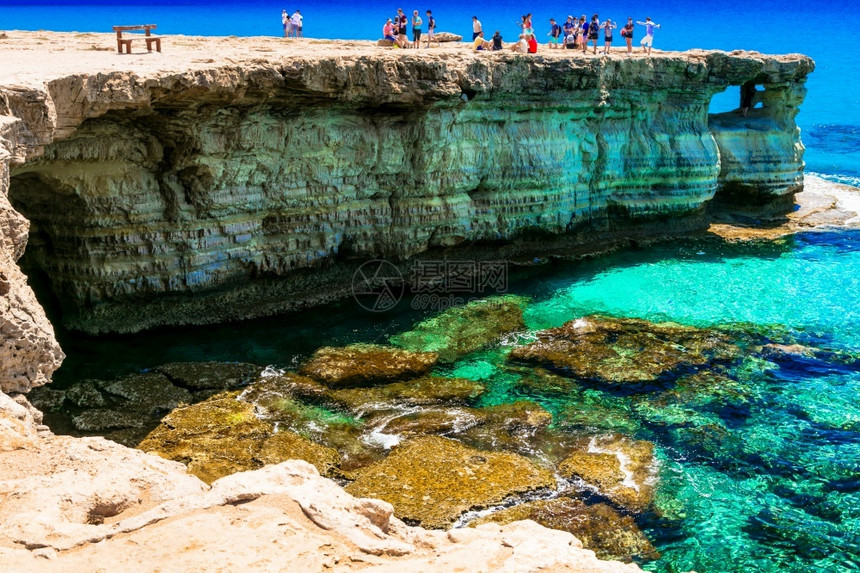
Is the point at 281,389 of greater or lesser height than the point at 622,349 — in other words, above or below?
below

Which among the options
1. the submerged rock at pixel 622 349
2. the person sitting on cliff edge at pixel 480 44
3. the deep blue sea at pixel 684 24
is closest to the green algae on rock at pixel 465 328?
the submerged rock at pixel 622 349

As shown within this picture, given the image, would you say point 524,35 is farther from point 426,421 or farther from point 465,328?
point 426,421

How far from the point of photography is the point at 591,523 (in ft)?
44.2

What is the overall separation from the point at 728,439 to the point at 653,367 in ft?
10.3

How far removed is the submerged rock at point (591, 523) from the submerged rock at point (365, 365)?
5.34m

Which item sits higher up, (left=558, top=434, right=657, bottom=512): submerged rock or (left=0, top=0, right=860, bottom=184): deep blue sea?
(left=0, top=0, right=860, bottom=184): deep blue sea

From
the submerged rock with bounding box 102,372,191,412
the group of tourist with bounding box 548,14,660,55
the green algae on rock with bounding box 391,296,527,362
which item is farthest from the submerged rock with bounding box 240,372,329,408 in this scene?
the group of tourist with bounding box 548,14,660,55

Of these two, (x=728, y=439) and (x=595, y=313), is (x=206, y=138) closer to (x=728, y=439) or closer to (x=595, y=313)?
(x=595, y=313)

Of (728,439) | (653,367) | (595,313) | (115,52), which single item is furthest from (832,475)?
(115,52)

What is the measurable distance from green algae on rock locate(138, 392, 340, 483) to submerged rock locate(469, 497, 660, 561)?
3.31m

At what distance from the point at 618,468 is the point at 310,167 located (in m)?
11.2

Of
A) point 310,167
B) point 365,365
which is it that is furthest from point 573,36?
point 365,365

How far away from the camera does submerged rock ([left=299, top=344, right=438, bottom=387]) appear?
1833cm

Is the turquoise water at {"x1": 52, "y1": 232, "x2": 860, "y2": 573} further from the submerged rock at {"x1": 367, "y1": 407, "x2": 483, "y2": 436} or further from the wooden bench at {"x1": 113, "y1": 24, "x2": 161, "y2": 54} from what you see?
the wooden bench at {"x1": 113, "y1": 24, "x2": 161, "y2": 54}
